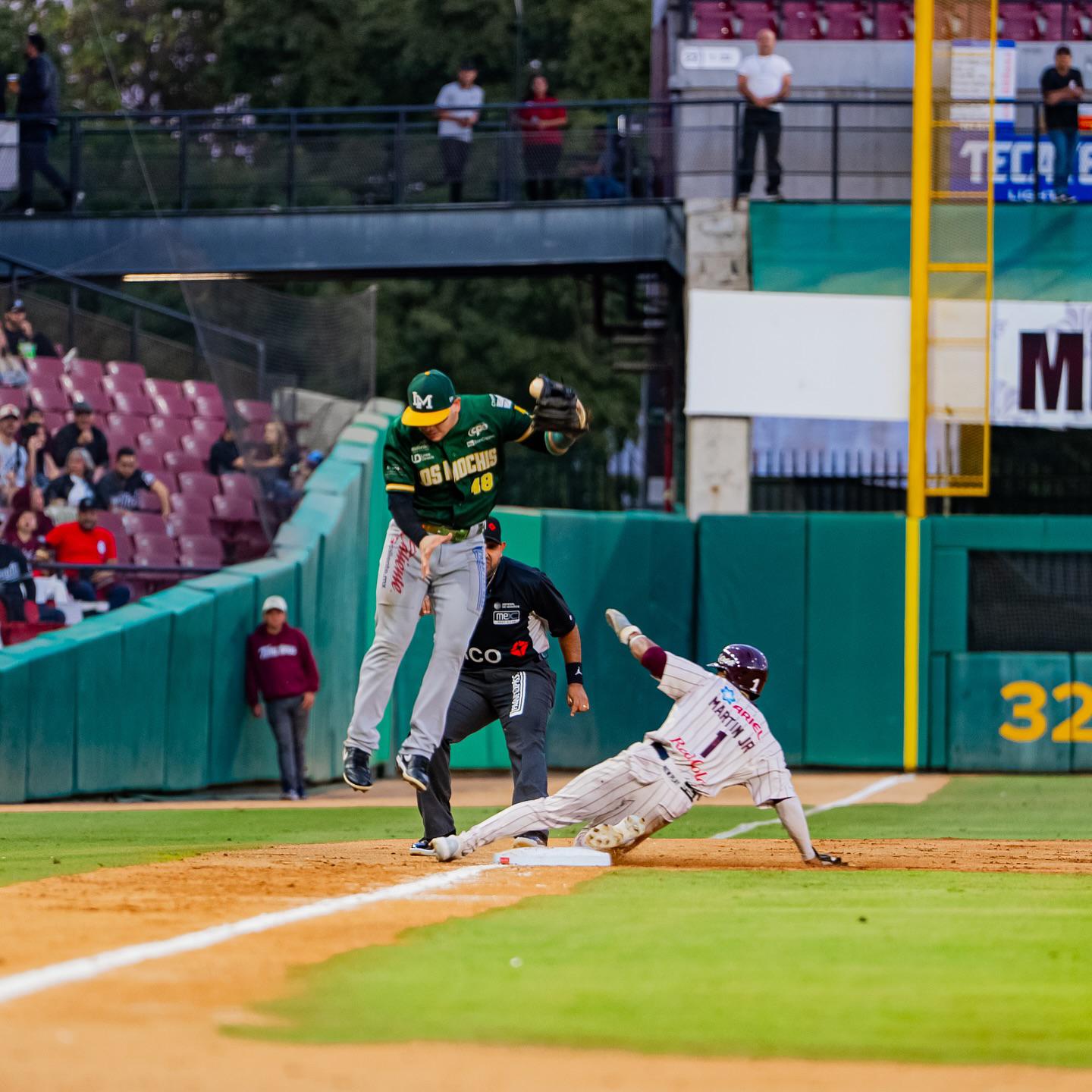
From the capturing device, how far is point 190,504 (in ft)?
61.6

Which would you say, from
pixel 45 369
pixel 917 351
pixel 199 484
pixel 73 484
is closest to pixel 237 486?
pixel 199 484

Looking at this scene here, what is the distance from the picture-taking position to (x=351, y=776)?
8.76m

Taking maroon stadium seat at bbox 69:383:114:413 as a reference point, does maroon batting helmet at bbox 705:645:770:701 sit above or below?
below

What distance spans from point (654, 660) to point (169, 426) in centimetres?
1238

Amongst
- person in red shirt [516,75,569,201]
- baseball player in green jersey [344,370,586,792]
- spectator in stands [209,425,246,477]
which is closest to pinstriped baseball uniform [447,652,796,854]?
baseball player in green jersey [344,370,586,792]

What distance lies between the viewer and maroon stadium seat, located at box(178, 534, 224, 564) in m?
18.2

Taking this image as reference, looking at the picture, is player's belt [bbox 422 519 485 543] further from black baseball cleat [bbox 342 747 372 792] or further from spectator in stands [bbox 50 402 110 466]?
spectator in stands [bbox 50 402 110 466]

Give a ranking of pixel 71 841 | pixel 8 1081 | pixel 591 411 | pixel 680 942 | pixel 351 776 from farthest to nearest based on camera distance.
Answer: pixel 591 411, pixel 71 841, pixel 351 776, pixel 680 942, pixel 8 1081

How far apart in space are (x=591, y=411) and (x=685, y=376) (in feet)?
51.3

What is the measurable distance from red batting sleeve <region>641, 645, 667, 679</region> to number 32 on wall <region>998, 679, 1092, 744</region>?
13166 millimetres

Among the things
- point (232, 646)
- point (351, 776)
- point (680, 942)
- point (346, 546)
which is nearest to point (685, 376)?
point (346, 546)

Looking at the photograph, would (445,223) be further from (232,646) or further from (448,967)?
(448,967)

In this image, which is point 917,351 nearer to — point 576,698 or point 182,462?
point 182,462

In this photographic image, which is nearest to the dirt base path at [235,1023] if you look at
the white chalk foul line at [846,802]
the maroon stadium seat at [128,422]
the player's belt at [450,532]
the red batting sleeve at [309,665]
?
the player's belt at [450,532]
